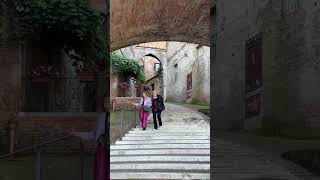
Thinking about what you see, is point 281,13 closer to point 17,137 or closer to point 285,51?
point 285,51

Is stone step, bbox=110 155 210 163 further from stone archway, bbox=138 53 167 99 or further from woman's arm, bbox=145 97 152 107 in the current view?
stone archway, bbox=138 53 167 99

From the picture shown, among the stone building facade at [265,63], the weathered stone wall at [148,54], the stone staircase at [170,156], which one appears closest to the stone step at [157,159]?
the stone staircase at [170,156]

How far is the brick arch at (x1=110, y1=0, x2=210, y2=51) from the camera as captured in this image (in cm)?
117

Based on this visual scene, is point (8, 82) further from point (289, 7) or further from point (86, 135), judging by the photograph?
point (289, 7)

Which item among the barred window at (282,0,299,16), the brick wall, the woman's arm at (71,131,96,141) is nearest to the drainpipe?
the brick wall

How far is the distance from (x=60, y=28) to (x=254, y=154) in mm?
699

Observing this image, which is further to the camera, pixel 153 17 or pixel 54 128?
pixel 153 17

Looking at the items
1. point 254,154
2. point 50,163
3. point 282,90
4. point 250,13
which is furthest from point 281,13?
point 50,163

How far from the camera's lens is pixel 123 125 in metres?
1.20

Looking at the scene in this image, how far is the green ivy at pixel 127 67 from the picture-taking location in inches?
48.8

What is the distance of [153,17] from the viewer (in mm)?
1745

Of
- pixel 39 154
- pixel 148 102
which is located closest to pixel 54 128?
pixel 39 154

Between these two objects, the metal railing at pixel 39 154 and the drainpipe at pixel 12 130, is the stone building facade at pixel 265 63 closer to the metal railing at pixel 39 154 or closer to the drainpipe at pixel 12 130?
the metal railing at pixel 39 154

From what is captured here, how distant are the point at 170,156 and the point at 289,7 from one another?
51 cm
